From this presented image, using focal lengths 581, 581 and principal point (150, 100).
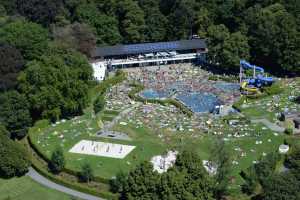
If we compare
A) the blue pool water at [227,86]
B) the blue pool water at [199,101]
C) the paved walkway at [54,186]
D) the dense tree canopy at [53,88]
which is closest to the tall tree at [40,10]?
the dense tree canopy at [53,88]

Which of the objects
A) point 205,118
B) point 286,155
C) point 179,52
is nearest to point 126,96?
point 205,118

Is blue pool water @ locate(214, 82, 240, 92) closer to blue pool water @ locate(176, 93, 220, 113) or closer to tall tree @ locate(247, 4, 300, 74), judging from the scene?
blue pool water @ locate(176, 93, 220, 113)

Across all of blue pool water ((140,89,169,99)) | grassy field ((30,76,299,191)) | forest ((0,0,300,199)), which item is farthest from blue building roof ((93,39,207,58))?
grassy field ((30,76,299,191))

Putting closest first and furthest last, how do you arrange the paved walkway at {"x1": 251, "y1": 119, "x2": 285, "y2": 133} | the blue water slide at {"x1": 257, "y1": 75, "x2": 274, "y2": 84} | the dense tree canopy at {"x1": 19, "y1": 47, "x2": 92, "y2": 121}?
the paved walkway at {"x1": 251, "y1": 119, "x2": 285, "y2": 133}, the dense tree canopy at {"x1": 19, "y1": 47, "x2": 92, "y2": 121}, the blue water slide at {"x1": 257, "y1": 75, "x2": 274, "y2": 84}

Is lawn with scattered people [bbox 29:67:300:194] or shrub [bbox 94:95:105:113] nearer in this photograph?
lawn with scattered people [bbox 29:67:300:194]

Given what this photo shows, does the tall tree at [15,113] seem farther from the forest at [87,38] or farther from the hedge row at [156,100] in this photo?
the hedge row at [156,100]

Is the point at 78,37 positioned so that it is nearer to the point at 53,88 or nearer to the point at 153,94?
the point at 153,94

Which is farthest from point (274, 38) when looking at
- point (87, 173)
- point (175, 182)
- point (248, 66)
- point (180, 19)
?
point (175, 182)
